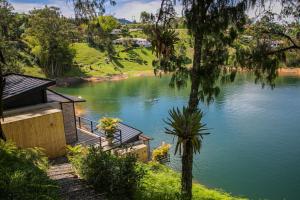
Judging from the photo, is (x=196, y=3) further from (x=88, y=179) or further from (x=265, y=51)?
(x=88, y=179)

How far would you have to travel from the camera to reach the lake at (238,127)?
76.0ft

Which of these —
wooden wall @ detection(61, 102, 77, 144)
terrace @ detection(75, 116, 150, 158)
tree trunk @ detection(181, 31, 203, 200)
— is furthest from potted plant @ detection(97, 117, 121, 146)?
tree trunk @ detection(181, 31, 203, 200)

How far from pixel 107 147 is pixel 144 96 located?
35.9m

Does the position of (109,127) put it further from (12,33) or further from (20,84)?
(12,33)

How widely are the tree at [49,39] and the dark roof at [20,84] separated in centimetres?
4942

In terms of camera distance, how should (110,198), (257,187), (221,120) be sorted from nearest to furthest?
(110,198) < (257,187) < (221,120)

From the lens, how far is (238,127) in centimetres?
3528

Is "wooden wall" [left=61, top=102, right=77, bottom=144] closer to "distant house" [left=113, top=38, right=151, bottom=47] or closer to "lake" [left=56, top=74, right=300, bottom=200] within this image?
"lake" [left=56, top=74, right=300, bottom=200]

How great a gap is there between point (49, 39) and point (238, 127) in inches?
1860

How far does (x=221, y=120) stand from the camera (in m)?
38.1

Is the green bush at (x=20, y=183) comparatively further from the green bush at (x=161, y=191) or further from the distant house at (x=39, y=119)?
the distant house at (x=39, y=119)

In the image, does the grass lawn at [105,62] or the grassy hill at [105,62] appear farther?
the grass lawn at [105,62]

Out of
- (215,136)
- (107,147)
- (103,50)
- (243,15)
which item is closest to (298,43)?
(243,15)

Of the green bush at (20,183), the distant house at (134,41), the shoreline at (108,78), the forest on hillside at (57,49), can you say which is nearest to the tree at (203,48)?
the green bush at (20,183)
